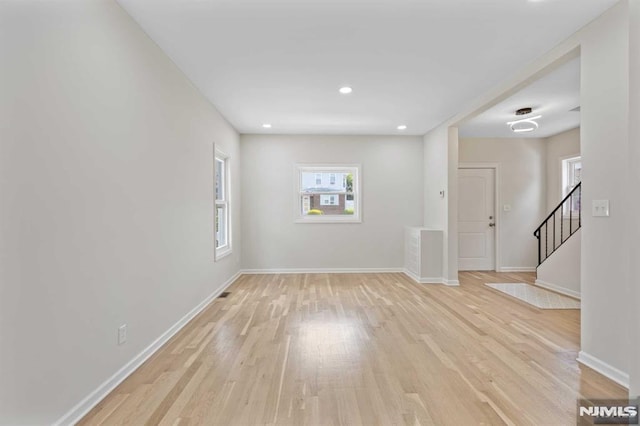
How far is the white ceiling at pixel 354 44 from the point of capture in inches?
87.8

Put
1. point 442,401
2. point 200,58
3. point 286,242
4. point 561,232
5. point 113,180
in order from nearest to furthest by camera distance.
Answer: point 442,401, point 113,180, point 200,58, point 561,232, point 286,242

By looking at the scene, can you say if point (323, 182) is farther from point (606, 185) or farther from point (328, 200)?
point (606, 185)

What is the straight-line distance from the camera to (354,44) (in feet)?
8.81

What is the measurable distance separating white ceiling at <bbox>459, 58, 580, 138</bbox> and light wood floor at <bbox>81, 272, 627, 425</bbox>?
263 centimetres

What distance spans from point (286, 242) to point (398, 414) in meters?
4.34

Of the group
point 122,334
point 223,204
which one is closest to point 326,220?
point 223,204

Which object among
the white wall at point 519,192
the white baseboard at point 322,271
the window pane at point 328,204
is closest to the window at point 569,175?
the white wall at point 519,192

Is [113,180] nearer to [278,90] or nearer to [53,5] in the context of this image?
[53,5]

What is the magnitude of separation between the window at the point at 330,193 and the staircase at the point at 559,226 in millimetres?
3395

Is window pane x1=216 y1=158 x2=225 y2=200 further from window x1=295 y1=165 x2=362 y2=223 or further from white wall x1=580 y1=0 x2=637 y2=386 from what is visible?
white wall x1=580 y1=0 x2=637 y2=386

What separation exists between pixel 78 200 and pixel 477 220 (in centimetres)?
640

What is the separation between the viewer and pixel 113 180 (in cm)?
209

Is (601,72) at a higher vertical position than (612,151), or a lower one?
higher

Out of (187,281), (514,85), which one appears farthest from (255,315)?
(514,85)
